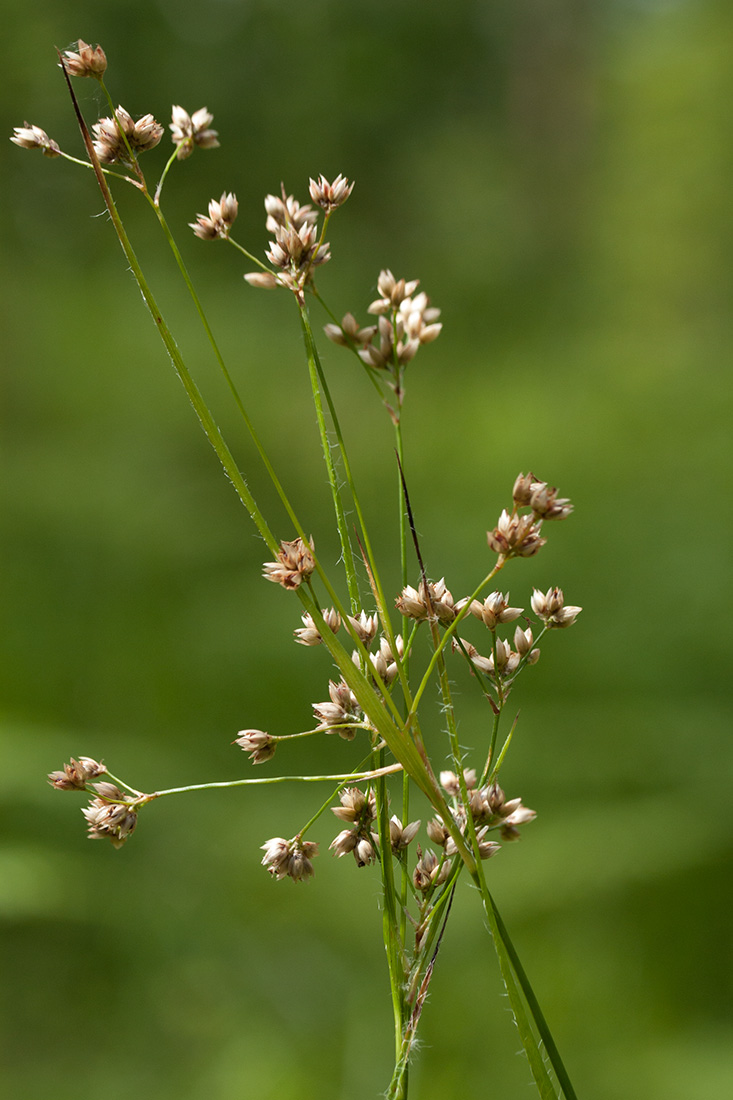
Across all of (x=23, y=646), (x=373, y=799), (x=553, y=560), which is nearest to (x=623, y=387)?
(x=553, y=560)

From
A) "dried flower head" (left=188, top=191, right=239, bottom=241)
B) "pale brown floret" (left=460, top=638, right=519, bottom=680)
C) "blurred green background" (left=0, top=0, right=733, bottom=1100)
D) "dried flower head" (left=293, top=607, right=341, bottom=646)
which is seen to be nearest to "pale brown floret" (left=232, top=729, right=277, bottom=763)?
"dried flower head" (left=293, top=607, right=341, bottom=646)

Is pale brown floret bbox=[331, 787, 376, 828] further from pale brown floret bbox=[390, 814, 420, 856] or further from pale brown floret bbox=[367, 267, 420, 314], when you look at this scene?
pale brown floret bbox=[367, 267, 420, 314]

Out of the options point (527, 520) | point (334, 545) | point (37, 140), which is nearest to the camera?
point (527, 520)

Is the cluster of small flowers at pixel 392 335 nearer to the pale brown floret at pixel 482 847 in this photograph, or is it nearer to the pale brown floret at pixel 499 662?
the pale brown floret at pixel 499 662

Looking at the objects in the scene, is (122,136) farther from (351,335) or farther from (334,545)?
(334,545)

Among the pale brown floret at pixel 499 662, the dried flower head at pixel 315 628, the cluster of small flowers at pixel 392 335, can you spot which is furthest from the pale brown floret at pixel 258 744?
the cluster of small flowers at pixel 392 335

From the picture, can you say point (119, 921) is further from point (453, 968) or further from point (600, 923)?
point (600, 923)

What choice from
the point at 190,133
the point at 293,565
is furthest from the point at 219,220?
the point at 293,565
